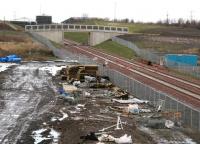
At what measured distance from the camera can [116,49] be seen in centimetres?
12450

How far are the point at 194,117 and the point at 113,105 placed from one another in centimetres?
1057

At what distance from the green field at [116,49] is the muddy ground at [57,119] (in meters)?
55.8

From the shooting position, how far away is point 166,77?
68.7m

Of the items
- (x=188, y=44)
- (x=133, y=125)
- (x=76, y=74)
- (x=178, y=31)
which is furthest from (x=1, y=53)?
(x=178, y=31)

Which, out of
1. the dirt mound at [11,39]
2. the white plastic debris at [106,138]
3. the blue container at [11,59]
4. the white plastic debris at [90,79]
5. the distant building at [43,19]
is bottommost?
the blue container at [11,59]

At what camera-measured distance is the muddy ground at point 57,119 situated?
3156 centimetres

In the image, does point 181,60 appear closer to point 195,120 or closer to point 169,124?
point 169,124

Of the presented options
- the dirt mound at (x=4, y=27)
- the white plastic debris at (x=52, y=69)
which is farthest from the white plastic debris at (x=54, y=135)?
the dirt mound at (x=4, y=27)

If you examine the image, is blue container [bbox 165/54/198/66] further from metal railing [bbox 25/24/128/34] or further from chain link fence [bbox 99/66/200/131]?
metal railing [bbox 25/24/128/34]

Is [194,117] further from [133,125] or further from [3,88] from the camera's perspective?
[3,88]

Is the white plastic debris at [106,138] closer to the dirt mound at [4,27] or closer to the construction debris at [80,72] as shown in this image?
the construction debris at [80,72]

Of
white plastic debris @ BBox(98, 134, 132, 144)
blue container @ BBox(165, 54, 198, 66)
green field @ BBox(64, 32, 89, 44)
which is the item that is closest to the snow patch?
white plastic debris @ BBox(98, 134, 132, 144)

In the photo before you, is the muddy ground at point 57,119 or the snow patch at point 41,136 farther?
the muddy ground at point 57,119

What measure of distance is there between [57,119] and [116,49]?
87.6 meters
